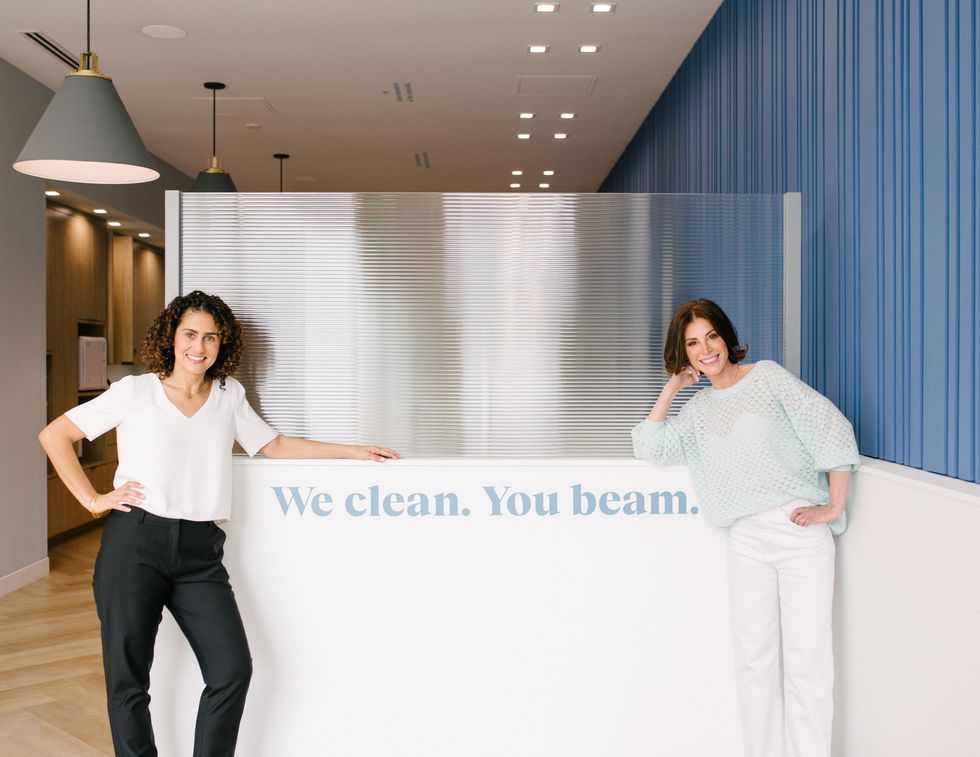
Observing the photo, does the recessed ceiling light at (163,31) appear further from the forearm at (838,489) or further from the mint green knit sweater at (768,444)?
the forearm at (838,489)

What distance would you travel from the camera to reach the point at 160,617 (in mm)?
2555

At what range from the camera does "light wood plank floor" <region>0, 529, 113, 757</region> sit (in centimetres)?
340

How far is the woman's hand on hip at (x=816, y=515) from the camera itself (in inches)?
99.2

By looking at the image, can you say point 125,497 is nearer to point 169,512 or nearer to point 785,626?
point 169,512

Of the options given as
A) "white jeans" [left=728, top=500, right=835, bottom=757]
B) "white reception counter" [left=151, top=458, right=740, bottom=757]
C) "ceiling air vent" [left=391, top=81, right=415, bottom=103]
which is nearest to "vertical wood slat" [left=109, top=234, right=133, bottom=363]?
"ceiling air vent" [left=391, top=81, right=415, bottom=103]

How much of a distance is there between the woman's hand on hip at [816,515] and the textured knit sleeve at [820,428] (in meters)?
0.12

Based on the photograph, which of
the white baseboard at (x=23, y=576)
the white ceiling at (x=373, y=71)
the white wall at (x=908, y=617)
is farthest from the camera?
the white baseboard at (x=23, y=576)

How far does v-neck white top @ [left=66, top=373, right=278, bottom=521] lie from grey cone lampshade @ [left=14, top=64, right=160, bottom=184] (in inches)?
39.9

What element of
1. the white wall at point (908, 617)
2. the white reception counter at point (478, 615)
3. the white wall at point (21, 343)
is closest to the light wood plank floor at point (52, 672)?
the white wall at point (21, 343)

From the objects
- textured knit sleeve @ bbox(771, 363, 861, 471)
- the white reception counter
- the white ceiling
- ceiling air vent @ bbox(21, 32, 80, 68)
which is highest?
ceiling air vent @ bbox(21, 32, 80, 68)

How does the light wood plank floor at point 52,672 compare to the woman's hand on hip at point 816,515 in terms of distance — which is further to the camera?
the light wood plank floor at point 52,672

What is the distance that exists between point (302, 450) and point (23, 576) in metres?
4.07

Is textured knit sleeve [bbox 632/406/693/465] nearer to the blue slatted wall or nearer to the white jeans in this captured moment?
the white jeans

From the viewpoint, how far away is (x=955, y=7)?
223 centimetres
